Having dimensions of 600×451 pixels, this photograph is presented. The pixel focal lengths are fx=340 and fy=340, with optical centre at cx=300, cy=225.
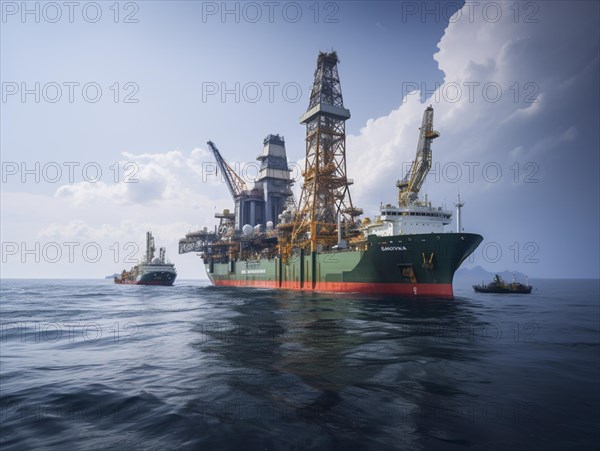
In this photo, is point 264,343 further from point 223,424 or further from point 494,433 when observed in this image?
point 494,433

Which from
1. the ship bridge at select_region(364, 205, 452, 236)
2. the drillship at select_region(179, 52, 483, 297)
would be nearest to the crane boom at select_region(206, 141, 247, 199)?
the drillship at select_region(179, 52, 483, 297)

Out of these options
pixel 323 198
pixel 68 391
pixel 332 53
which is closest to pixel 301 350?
pixel 68 391

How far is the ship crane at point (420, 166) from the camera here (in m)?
49.8

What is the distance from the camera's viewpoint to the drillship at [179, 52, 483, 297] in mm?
39219

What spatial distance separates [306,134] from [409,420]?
195 feet

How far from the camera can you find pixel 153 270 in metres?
92.3

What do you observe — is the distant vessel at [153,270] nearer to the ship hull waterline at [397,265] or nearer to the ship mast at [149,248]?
the ship mast at [149,248]

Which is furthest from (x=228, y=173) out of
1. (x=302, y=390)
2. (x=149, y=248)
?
(x=302, y=390)

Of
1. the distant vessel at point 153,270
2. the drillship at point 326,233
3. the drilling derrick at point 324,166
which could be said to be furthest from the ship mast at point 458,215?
the distant vessel at point 153,270

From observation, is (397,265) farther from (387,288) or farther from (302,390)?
(302,390)

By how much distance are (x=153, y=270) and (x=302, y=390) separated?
9220 cm

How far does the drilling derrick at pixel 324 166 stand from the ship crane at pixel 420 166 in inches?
431

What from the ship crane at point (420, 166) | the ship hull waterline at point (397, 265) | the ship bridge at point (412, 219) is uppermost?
the ship crane at point (420, 166)

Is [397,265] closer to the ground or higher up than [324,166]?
closer to the ground
